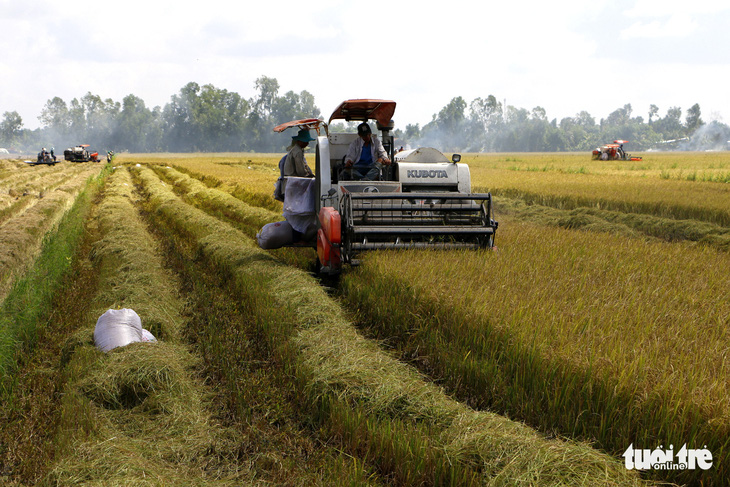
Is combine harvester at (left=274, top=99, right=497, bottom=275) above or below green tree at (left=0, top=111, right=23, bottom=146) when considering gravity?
below

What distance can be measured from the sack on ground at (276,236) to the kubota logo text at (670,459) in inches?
231

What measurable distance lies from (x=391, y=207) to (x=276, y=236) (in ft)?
6.46

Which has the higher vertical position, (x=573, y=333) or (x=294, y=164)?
(x=294, y=164)

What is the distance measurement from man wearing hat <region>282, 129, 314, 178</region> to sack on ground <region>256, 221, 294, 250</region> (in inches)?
33.1

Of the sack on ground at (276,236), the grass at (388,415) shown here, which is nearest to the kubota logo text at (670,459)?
the grass at (388,415)

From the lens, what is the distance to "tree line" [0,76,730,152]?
11769cm

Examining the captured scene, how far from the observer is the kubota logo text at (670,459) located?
2902mm

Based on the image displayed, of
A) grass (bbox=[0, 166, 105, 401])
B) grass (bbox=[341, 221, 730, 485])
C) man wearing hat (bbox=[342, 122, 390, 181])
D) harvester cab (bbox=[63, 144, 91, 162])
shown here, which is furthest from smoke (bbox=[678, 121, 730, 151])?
grass (bbox=[0, 166, 105, 401])

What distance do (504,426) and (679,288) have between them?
3077mm

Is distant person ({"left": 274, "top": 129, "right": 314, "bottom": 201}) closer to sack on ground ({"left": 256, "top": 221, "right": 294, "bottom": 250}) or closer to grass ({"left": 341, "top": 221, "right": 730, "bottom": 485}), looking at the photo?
sack on ground ({"left": 256, "top": 221, "right": 294, "bottom": 250})

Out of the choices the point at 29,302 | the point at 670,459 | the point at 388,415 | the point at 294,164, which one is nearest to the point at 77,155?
the point at 294,164

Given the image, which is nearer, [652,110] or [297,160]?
[297,160]

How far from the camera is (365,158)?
322 inches

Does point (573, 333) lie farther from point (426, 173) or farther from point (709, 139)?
point (709, 139)
